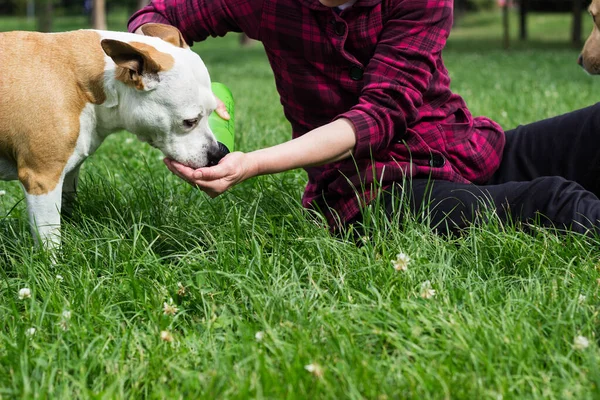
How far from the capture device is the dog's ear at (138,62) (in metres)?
2.62

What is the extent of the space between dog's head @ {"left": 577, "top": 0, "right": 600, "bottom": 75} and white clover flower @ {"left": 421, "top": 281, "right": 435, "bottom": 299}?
2.00 meters

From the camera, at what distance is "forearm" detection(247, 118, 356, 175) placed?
2680 mm

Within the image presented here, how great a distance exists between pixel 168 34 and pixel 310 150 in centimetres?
80

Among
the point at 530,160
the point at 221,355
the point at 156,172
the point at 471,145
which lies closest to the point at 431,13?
the point at 471,145

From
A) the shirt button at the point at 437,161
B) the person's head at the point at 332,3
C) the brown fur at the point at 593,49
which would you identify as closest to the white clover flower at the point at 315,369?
the shirt button at the point at 437,161

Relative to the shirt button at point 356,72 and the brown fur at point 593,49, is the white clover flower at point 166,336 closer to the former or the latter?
the shirt button at point 356,72

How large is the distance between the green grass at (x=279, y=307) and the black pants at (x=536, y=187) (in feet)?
0.32

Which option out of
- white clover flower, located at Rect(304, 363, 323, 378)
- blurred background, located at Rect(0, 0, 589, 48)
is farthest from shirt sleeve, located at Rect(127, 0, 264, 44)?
blurred background, located at Rect(0, 0, 589, 48)

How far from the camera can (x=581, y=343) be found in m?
1.96

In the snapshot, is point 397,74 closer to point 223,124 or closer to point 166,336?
point 223,124

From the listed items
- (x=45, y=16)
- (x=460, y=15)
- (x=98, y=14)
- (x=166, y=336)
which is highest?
(x=166, y=336)

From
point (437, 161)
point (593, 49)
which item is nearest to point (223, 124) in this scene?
point (437, 161)

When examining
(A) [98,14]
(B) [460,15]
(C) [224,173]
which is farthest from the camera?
(B) [460,15]

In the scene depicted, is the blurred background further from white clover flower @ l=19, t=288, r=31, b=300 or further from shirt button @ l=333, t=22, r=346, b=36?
white clover flower @ l=19, t=288, r=31, b=300
